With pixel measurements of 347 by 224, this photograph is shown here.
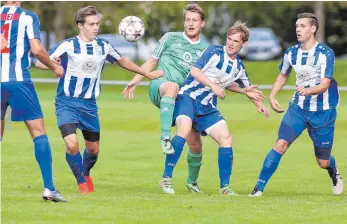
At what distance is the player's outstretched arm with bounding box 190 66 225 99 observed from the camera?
12273 millimetres

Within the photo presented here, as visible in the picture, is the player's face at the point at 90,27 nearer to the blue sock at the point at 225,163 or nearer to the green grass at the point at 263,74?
the blue sock at the point at 225,163

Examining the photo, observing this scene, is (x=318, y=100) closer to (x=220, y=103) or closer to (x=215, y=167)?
(x=215, y=167)

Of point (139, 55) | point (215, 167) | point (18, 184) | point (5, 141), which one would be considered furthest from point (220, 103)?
point (139, 55)

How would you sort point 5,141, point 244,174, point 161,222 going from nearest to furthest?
point 161,222 → point 244,174 → point 5,141

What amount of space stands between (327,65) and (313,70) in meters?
0.19

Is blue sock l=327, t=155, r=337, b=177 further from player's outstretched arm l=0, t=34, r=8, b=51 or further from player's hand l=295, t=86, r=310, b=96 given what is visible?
player's outstretched arm l=0, t=34, r=8, b=51

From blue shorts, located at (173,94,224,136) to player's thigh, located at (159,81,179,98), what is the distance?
112mm

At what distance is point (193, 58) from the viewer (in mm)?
13078

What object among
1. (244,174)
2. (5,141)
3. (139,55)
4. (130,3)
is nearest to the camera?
Answer: (244,174)

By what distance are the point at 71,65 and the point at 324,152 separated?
3059 millimetres

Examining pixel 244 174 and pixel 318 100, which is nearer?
pixel 318 100

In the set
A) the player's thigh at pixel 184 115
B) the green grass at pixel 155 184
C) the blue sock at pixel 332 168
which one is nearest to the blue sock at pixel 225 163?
the green grass at pixel 155 184

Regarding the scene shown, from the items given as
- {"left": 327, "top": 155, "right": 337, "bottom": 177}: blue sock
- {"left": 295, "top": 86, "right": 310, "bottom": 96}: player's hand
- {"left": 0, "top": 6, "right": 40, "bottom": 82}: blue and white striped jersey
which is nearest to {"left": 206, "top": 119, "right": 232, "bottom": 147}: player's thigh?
{"left": 295, "top": 86, "right": 310, "bottom": 96}: player's hand

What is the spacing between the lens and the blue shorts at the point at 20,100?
1081 centimetres
